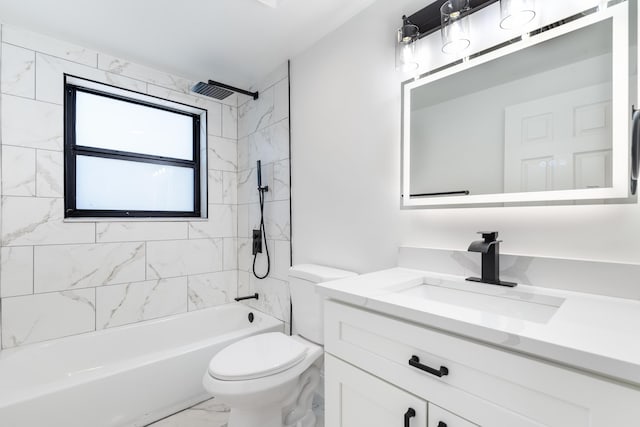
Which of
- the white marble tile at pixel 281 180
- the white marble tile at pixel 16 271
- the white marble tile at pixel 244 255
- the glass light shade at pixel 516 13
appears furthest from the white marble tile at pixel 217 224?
the glass light shade at pixel 516 13

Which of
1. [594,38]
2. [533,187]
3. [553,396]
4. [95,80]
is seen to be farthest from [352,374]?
[95,80]

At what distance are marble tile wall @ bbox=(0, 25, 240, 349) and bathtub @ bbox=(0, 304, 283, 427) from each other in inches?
4.6

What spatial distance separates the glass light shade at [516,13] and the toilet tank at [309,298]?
132 cm

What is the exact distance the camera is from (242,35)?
1993mm

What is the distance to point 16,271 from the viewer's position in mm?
1895

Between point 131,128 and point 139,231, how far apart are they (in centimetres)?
84

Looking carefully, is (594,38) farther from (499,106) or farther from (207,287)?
(207,287)

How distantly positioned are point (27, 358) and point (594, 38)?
3.17 metres

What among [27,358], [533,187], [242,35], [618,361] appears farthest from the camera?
[242,35]

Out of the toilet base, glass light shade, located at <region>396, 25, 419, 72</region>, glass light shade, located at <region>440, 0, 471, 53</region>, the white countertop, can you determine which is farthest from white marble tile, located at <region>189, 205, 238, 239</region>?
glass light shade, located at <region>440, 0, 471, 53</region>

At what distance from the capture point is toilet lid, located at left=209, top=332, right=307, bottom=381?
4.48ft

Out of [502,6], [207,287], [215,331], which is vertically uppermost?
[502,6]

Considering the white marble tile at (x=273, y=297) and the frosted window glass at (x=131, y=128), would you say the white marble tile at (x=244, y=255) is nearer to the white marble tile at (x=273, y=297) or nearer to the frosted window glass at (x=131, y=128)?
the white marble tile at (x=273, y=297)

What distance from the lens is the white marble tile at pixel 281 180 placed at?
228 centimetres
